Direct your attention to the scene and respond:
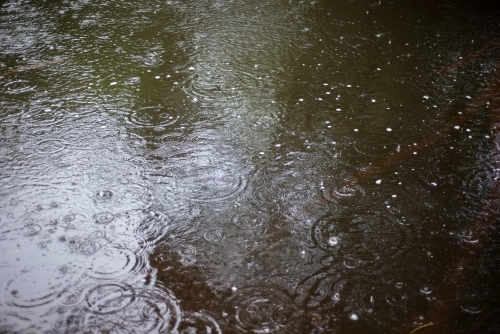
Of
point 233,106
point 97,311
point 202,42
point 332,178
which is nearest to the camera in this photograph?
point 97,311

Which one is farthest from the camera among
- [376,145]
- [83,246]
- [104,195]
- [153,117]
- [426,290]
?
[153,117]

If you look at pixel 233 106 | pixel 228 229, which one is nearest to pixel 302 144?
pixel 233 106

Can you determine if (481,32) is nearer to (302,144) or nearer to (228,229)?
(302,144)

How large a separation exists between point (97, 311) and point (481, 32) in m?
3.82

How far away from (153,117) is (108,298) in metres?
1.40

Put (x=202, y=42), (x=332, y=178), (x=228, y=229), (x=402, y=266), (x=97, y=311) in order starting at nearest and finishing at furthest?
1. (x=97, y=311)
2. (x=402, y=266)
3. (x=228, y=229)
4. (x=332, y=178)
5. (x=202, y=42)

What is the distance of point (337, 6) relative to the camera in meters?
4.72

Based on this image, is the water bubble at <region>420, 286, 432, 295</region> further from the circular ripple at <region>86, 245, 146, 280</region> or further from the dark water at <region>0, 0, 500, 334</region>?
the circular ripple at <region>86, 245, 146, 280</region>

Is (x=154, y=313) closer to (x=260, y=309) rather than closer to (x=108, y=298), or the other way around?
(x=108, y=298)

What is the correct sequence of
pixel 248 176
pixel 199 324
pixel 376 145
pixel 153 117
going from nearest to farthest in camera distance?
pixel 199 324
pixel 248 176
pixel 376 145
pixel 153 117

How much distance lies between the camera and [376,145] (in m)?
2.87

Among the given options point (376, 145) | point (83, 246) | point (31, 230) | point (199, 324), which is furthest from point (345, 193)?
point (31, 230)

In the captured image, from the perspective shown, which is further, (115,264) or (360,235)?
(360,235)

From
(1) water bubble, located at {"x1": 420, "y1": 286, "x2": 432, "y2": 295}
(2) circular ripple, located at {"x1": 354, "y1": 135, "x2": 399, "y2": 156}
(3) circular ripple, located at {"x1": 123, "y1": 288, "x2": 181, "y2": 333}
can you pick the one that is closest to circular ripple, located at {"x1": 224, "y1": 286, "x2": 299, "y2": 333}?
(3) circular ripple, located at {"x1": 123, "y1": 288, "x2": 181, "y2": 333}
